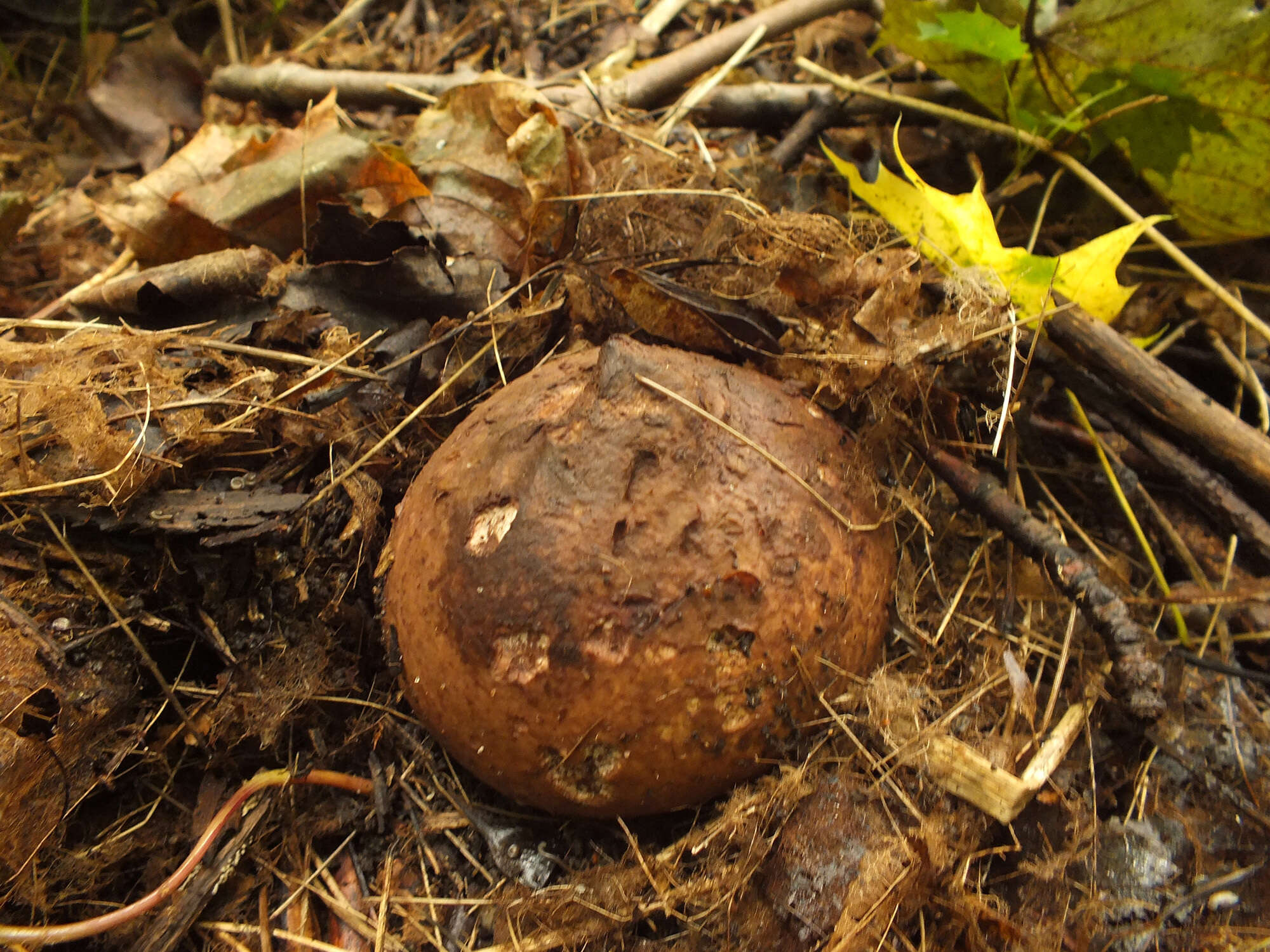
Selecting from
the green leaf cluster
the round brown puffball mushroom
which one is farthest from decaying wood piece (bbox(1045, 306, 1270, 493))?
the round brown puffball mushroom

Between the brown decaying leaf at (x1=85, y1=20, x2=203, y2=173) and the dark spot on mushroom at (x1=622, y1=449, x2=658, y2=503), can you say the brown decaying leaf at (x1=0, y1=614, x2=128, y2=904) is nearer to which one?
the dark spot on mushroom at (x1=622, y1=449, x2=658, y2=503)

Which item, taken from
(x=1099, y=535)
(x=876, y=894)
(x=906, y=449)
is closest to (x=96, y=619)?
(x=876, y=894)

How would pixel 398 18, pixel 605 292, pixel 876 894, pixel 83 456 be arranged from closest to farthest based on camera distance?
pixel 876 894
pixel 83 456
pixel 605 292
pixel 398 18

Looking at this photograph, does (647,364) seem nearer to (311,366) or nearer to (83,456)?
(311,366)

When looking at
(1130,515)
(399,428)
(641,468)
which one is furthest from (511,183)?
(1130,515)

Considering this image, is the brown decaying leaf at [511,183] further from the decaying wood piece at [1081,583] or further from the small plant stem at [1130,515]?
the small plant stem at [1130,515]
